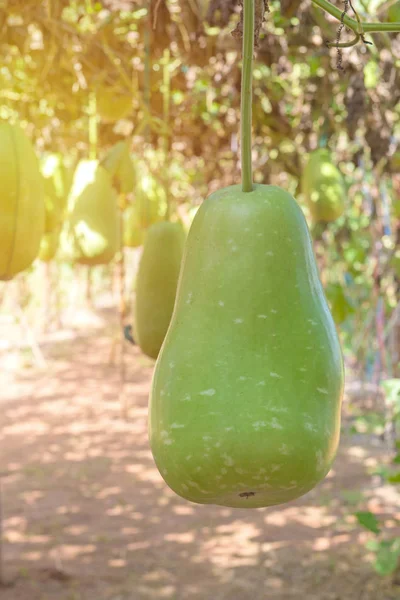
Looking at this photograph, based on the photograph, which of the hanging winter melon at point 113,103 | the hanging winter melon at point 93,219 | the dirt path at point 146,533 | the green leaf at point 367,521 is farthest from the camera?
the dirt path at point 146,533

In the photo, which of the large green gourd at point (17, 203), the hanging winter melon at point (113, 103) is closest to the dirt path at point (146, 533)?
the hanging winter melon at point (113, 103)

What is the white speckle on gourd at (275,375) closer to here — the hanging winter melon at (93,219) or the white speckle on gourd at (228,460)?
the white speckle on gourd at (228,460)

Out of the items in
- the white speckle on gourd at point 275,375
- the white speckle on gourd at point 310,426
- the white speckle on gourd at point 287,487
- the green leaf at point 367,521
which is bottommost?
the green leaf at point 367,521

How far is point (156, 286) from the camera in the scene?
3.39 ft

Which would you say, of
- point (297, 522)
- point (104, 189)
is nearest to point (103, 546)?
point (297, 522)

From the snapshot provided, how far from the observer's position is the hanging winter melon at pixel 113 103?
5.19 feet

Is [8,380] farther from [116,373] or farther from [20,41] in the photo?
[20,41]

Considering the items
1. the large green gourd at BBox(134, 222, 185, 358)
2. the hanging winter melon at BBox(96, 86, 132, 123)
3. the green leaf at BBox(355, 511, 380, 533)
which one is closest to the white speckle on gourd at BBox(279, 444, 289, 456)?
the large green gourd at BBox(134, 222, 185, 358)

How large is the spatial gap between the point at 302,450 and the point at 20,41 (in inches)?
49.8

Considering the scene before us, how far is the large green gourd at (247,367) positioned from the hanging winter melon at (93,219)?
0.58 metres

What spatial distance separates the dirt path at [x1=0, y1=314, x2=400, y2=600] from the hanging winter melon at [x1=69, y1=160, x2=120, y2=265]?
243 centimetres

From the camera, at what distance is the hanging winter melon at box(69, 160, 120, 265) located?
1219 mm

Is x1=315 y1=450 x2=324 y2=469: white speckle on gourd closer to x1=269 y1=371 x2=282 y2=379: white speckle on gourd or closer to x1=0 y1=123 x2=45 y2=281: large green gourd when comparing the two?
x1=269 y1=371 x2=282 y2=379: white speckle on gourd

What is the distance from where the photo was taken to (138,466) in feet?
16.4
